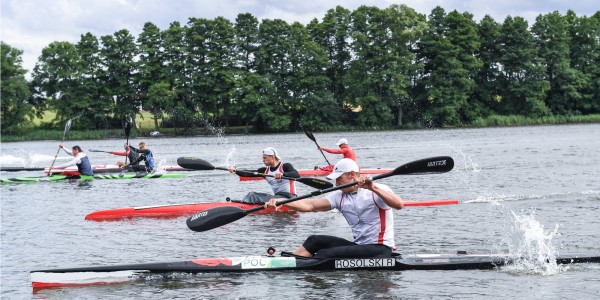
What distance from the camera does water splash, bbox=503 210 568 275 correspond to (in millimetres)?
11508

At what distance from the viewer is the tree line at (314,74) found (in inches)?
3374

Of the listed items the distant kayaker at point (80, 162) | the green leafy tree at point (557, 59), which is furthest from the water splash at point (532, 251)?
the green leafy tree at point (557, 59)

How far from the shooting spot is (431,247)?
14.0 m

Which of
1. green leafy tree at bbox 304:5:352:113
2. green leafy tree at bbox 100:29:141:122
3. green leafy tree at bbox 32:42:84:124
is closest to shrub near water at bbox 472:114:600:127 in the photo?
green leafy tree at bbox 304:5:352:113

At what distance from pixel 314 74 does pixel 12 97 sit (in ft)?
118

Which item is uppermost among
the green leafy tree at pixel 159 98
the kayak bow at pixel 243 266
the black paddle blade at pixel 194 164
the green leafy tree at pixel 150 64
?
the green leafy tree at pixel 150 64

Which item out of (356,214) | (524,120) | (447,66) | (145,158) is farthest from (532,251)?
(524,120)

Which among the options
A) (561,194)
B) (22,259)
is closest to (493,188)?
(561,194)

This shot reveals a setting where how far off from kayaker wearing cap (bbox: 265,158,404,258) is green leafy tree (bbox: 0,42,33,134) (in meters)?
81.4

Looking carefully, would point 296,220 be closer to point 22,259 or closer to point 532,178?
point 22,259

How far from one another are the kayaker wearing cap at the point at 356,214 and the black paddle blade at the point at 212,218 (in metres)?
1.07

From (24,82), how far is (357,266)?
84423 millimetres

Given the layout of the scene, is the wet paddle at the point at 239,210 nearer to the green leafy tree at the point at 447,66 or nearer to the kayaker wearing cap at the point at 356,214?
the kayaker wearing cap at the point at 356,214

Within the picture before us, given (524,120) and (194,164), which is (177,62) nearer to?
(524,120)
